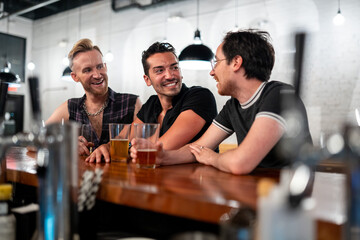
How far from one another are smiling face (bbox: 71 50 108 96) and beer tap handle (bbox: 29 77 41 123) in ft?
5.60

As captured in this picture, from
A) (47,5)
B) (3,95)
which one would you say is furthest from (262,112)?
(47,5)

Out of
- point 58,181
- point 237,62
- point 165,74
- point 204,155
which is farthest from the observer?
point 165,74

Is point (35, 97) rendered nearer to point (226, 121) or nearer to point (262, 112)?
point (262, 112)

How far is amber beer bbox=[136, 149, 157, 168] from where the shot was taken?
1294 mm

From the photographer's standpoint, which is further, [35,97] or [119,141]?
[119,141]

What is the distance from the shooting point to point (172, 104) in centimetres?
225

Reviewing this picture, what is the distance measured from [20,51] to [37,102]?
28.1 feet

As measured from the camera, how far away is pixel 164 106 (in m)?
2.29

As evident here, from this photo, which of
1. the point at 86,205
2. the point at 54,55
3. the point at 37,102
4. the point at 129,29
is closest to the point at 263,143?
the point at 86,205

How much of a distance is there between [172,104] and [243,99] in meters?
0.64

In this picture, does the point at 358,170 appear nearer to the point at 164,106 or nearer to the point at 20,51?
the point at 164,106

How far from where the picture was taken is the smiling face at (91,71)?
254 cm

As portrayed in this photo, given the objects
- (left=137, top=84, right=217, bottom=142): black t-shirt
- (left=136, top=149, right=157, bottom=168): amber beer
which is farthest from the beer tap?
(left=137, top=84, right=217, bottom=142): black t-shirt

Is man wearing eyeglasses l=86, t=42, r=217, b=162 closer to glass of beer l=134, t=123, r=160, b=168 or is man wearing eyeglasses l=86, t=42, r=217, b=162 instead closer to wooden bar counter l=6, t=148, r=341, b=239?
glass of beer l=134, t=123, r=160, b=168
